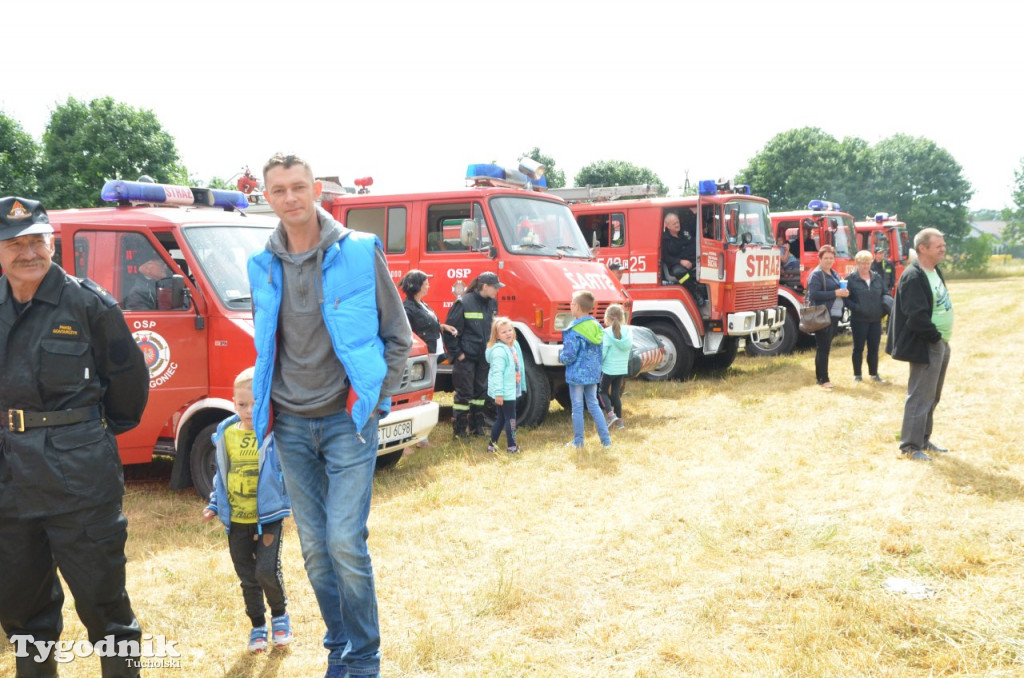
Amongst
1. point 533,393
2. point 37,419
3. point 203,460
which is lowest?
point 203,460

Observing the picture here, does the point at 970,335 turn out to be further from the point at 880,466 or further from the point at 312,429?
the point at 312,429

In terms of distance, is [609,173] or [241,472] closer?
[241,472]

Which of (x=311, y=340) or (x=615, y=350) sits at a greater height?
(x=311, y=340)

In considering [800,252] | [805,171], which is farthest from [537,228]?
[805,171]

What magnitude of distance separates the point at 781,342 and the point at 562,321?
6954 millimetres

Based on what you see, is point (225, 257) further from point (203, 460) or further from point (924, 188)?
point (924, 188)

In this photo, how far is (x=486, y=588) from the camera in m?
4.12

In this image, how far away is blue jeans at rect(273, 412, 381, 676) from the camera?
2.81 m

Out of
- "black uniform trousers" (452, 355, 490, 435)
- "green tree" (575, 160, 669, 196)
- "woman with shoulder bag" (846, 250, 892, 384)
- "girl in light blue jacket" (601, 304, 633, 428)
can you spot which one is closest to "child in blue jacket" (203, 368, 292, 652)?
"black uniform trousers" (452, 355, 490, 435)

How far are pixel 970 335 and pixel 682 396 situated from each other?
937 centimetres

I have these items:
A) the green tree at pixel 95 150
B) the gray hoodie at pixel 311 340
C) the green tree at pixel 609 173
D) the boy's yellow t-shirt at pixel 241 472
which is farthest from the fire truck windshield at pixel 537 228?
the green tree at pixel 609 173

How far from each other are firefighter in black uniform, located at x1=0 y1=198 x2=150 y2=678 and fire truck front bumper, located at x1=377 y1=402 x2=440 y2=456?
281 cm

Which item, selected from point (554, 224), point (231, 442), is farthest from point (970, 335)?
Result: point (231, 442)

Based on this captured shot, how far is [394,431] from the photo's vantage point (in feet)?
19.1
